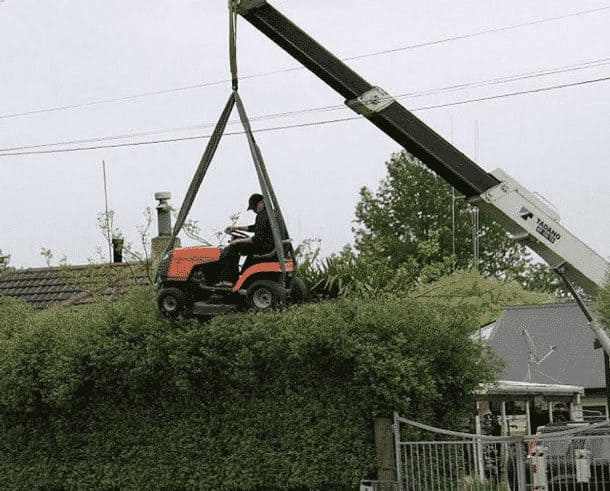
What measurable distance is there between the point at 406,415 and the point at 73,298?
1420cm

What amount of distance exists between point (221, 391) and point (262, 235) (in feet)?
7.99

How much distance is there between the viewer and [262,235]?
56.5 ft

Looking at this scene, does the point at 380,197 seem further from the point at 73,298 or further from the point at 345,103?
the point at 345,103

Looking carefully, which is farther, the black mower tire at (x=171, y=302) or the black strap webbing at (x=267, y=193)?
the black mower tire at (x=171, y=302)

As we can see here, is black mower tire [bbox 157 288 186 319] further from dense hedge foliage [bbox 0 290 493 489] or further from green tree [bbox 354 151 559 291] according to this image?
green tree [bbox 354 151 559 291]

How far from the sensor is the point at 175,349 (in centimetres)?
1812

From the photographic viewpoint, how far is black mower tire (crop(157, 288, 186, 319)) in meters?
17.8

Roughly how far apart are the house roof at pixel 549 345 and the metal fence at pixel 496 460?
14956 millimetres

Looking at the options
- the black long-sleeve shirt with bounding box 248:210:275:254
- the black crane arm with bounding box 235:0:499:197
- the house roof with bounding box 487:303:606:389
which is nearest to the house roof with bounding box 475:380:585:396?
the house roof with bounding box 487:303:606:389

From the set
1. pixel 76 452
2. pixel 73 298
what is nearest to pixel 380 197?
pixel 73 298

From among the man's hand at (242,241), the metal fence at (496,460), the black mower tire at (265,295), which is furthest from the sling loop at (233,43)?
the metal fence at (496,460)

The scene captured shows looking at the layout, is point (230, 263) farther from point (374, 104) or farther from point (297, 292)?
point (374, 104)

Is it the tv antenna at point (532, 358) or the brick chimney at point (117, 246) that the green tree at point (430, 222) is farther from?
the brick chimney at point (117, 246)

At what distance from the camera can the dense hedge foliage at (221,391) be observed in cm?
1702
